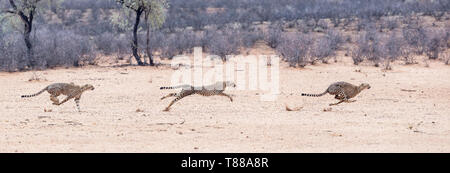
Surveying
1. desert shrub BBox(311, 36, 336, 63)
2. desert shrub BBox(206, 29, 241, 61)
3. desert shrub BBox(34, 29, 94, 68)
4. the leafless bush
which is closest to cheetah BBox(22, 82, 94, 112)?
desert shrub BBox(34, 29, 94, 68)

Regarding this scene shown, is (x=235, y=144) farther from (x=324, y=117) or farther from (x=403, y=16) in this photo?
(x=403, y=16)

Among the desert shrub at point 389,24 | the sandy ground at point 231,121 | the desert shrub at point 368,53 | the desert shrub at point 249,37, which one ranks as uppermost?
the sandy ground at point 231,121

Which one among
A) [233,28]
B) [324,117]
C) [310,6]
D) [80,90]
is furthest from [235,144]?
[310,6]

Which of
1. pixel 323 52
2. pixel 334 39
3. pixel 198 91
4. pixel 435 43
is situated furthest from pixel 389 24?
pixel 198 91

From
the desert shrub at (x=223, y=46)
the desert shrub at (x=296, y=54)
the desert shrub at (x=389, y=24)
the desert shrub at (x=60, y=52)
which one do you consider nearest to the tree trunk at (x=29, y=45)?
the desert shrub at (x=60, y=52)

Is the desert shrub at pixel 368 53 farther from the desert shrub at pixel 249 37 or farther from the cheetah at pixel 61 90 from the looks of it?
the cheetah at pixel 61 90

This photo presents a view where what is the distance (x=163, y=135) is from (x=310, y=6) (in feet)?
136

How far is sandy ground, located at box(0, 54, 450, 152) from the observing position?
8.29m

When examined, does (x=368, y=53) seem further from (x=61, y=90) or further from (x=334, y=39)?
(x=61, y=90)

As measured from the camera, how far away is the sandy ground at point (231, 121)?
829 centimetres

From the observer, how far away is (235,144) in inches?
329

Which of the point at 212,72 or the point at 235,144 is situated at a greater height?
the point at 235,144

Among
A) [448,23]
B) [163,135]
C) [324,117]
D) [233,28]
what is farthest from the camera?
[233,28]

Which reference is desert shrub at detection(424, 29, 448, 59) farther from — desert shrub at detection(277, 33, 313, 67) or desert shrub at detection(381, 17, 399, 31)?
desert shrub at detection(277, 33, 313, 67)
